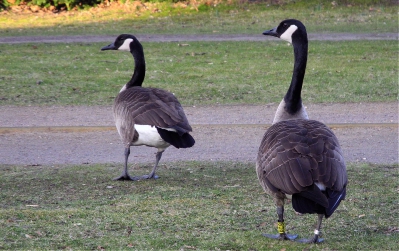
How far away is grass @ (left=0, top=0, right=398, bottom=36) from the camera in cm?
1681

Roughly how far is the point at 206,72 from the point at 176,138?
6.10 meters

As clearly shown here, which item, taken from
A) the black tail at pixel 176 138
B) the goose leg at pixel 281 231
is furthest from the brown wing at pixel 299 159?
the black tail at pixel 176 138

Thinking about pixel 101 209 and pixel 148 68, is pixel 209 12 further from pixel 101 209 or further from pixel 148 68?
pixel 101 209

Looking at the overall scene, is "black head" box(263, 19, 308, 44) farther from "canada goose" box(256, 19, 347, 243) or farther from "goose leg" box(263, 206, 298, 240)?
"goose leg" box(263, 206, 298, 240)

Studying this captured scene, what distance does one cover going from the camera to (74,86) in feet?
36.3

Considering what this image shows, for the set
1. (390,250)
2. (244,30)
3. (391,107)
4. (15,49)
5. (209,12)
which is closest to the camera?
(390,250)

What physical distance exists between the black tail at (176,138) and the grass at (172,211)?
1.42 ft

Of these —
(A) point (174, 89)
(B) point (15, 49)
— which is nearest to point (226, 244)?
(A) point (174, 89)

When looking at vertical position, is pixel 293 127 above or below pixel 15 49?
above

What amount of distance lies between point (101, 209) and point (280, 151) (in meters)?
1.77

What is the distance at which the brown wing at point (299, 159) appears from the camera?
3984 mm

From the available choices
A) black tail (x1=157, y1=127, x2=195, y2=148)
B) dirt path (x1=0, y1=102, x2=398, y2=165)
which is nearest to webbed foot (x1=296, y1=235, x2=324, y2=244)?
black tail (x1=157, y1=127, x2=195, y2=148)

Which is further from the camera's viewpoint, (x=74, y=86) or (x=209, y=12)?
(x=209, y=12)

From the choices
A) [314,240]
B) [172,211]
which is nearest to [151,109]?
[172,211]
